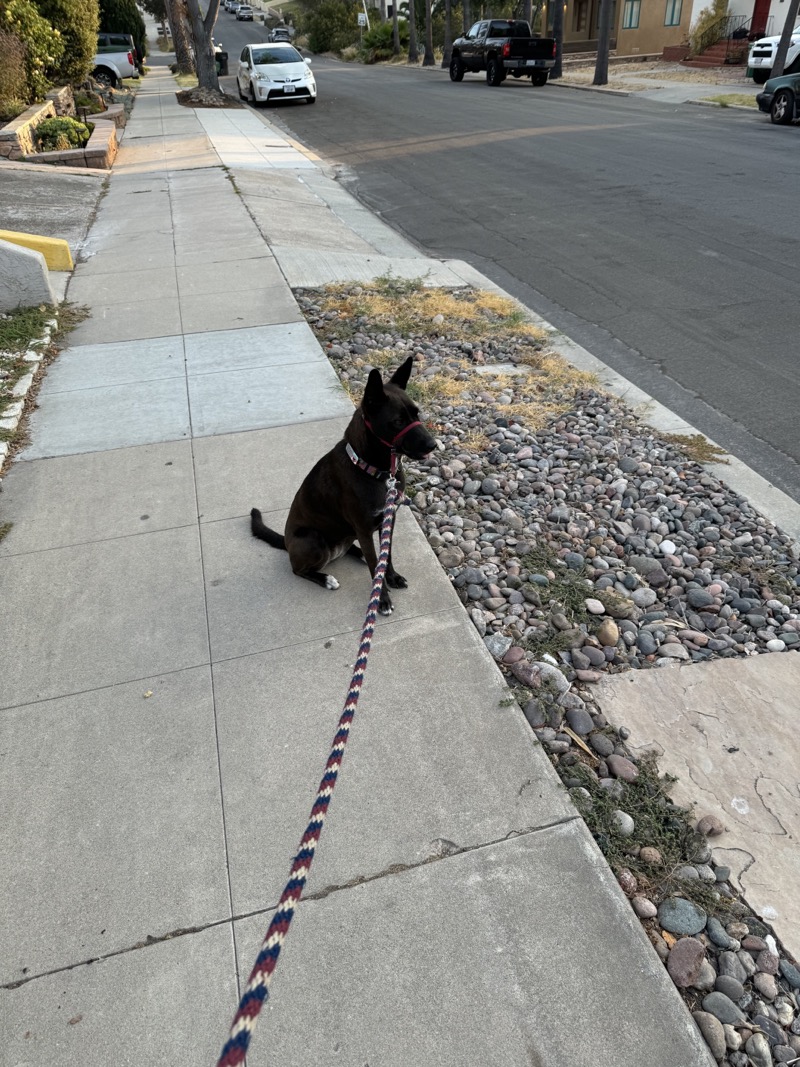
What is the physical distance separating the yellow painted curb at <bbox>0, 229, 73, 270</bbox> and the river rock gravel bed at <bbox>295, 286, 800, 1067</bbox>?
4033 mm

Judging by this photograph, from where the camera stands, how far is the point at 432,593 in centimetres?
383

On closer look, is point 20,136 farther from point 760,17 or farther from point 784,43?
point 760,17

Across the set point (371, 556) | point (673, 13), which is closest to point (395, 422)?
point (371, 556)

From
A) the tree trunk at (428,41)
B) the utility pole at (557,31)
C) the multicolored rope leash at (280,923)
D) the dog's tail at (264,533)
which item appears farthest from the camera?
the tree trunk at (428,41)

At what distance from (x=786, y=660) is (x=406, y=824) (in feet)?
6.60

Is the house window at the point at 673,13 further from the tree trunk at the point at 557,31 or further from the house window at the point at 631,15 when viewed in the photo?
the tree trunk at the point at 557,31

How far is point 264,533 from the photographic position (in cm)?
416

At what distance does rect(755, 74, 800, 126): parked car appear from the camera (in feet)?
57.7

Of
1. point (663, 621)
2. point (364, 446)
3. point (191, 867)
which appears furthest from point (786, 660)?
point (191, 867)

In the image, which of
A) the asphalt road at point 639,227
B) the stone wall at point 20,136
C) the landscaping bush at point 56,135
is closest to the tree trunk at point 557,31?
the asphalt road at point 639,227

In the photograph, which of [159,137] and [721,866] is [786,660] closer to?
[721,866]

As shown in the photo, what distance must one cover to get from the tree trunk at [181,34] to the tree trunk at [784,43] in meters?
25.6

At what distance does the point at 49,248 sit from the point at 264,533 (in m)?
6.42

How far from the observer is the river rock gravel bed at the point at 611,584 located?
2.30 metres
